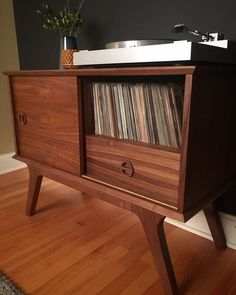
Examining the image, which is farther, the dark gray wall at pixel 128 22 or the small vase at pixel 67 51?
the small vase at pixel 67 51

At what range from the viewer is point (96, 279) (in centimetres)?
91

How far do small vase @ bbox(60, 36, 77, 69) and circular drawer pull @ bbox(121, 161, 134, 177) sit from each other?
467mm

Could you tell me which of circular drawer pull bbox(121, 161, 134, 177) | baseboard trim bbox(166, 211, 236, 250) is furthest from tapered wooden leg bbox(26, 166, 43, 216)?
baseboard trim bbox(166, 211, 236, 250)

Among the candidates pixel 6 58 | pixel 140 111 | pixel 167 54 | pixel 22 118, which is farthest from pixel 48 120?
pixel 6 58

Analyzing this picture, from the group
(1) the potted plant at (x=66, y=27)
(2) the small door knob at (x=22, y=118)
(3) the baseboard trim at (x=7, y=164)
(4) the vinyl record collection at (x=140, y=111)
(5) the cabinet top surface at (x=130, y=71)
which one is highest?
(1) the potted plant at (x=66, y=27)

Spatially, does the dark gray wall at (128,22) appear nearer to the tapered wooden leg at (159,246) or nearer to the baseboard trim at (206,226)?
the baseboard trim at (206,226)

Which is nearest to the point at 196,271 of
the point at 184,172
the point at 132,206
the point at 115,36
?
the point at 132,206

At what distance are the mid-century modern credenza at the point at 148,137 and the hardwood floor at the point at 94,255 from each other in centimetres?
11

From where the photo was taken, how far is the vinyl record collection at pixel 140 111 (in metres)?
0.75

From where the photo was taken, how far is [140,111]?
2.60 feet

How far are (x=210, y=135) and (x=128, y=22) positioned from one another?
70cm

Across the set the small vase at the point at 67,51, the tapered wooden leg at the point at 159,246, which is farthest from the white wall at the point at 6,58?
the tapered wooden leg at the point at 159,246

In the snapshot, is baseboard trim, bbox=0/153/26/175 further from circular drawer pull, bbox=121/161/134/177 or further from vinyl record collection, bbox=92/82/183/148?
circular drawer pull, bbox=121/161/134/177

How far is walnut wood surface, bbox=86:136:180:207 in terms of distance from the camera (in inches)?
28.0
